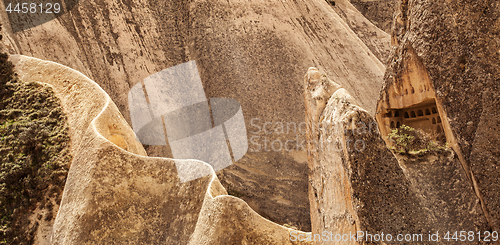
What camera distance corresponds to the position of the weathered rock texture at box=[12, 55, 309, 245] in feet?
16.4

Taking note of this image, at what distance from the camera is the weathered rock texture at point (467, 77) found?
421cm

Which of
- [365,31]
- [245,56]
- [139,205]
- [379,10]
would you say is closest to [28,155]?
[139,205]

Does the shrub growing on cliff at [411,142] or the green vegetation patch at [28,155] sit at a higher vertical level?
the green vegetation patch at [28,155]

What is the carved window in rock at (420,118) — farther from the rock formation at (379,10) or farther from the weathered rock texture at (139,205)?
the rock formation at (379,10)

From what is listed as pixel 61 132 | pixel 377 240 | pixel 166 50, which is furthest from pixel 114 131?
pixel 166 50

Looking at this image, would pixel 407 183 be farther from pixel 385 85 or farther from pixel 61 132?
pixel 61 132

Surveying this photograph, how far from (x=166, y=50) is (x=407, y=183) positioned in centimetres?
815

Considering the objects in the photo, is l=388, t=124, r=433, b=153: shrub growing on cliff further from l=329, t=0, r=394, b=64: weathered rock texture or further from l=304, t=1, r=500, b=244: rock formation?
l=329, t=0, r=394, b=64: weathered rock texture

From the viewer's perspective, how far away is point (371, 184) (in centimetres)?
372

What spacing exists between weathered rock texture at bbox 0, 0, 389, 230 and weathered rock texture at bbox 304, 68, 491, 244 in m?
5.19

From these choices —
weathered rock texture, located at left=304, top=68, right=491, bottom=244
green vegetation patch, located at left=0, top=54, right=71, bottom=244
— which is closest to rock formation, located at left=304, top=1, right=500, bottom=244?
weathered rock texture, located at left=304, top=68, right=491, bottom=244

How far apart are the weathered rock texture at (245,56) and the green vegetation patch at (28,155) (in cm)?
269

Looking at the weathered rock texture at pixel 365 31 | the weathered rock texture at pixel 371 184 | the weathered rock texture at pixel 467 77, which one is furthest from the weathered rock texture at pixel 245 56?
the weathered rock texture at pixel 371 184

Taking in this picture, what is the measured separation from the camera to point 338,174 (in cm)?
396
